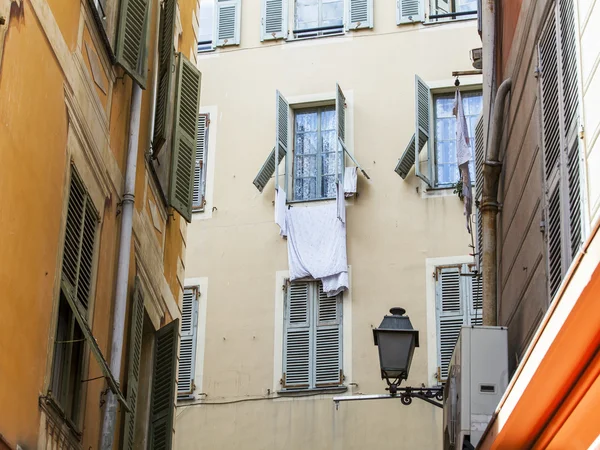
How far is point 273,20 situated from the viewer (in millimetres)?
21141

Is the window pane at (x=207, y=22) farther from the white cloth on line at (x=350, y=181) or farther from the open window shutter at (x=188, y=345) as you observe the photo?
the open window shutter at (x=188, y=345)

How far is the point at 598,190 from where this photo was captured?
19.8 feet

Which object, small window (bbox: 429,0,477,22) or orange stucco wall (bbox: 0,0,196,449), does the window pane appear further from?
orange stucco wall (bbox: 0,0,196,449)

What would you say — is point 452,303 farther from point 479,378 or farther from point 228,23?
point 479,378

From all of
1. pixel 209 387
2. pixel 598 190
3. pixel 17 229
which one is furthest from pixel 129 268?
pixel 209 387

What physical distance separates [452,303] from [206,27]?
20.8 ft

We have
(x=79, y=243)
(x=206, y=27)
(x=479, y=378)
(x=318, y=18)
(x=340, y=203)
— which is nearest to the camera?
(x=479, y=378)

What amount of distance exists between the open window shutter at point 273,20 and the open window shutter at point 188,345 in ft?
14.2

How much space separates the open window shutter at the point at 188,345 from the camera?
18.8 meters

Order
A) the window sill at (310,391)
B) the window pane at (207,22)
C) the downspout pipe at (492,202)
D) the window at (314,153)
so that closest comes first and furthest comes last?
the downspout pipe at (492,202) → the window sill at (310,391) → the window at (314,153) → the window pane at (207,22)

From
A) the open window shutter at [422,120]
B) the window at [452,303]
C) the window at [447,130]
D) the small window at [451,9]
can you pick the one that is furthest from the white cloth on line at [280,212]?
the small window at [451,9]

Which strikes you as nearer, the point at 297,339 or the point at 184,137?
the point at 184,137

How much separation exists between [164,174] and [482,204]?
10.1ft

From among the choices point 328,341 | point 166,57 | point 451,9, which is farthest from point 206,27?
point 166,57
